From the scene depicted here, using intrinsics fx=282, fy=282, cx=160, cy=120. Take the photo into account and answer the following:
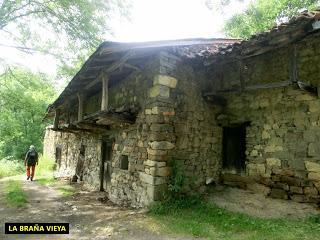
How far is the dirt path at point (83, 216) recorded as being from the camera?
15.6 ft

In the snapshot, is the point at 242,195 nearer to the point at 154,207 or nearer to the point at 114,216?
the point at 154,207

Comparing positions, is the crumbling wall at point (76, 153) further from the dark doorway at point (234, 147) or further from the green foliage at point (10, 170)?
the dark doorway at point (234, 147)

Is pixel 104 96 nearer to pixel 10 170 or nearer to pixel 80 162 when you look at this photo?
pixel 80 162

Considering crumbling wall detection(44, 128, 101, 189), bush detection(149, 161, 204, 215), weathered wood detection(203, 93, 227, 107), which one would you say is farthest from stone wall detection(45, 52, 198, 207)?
crumbling wall detection(44, 128, 101, 189)

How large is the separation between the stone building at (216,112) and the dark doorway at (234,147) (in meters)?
0.03

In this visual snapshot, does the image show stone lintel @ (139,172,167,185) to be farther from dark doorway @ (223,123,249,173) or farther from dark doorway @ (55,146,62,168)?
dark doorway @ (55,146,62,168)

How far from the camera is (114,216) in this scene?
5.91 metres

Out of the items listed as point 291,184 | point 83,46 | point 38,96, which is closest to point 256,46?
point 291,184

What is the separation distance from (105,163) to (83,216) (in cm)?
288

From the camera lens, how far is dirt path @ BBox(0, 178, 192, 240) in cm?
477

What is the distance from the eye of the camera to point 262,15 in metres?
15.0

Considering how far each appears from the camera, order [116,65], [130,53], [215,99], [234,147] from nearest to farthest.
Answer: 1. [130,53]
2. [116,65]
3. [215,99]
4. [234,147]

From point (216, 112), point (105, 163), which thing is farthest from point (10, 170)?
point (216, 112)

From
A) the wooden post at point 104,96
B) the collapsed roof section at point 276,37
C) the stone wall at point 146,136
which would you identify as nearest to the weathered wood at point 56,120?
the stone wall at point 146,136
